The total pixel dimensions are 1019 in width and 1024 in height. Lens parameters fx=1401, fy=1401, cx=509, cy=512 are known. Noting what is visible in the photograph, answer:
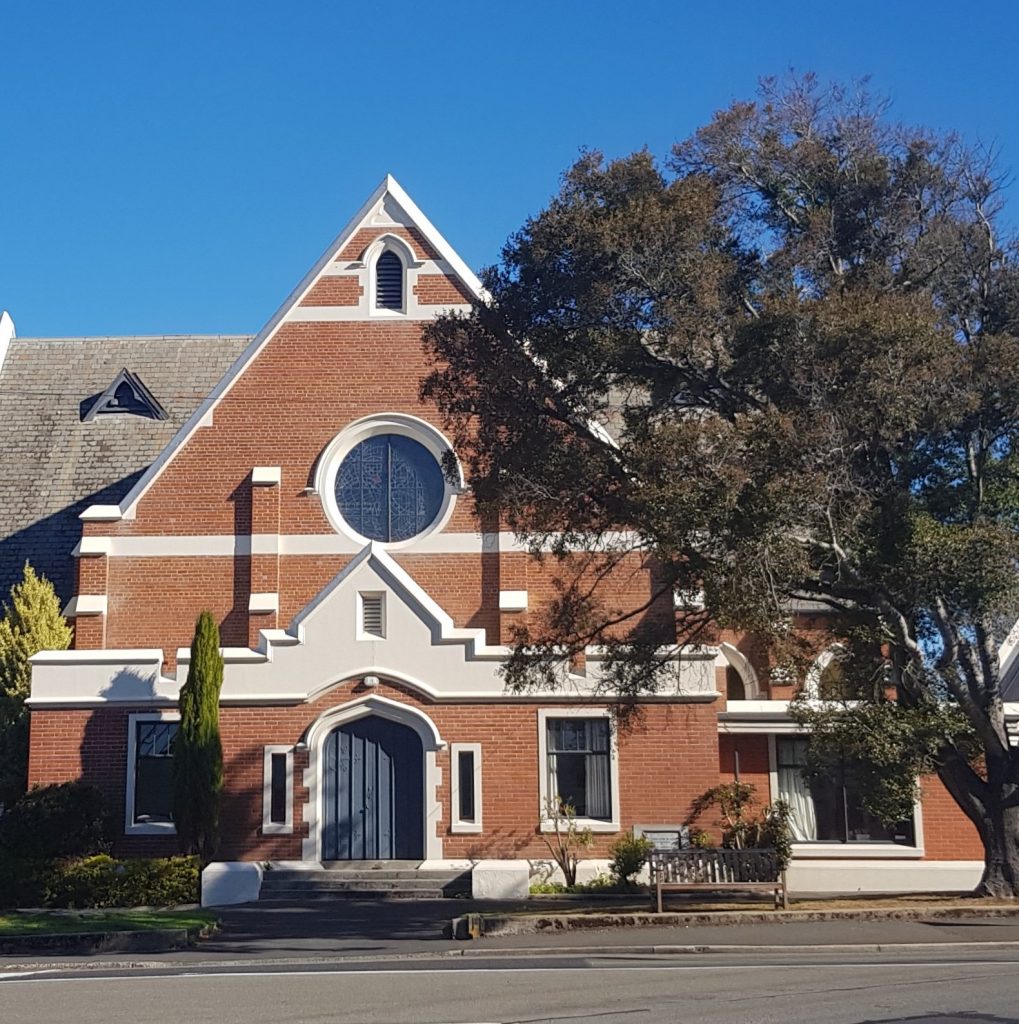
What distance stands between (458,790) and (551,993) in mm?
11271

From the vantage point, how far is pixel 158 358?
1340 inches

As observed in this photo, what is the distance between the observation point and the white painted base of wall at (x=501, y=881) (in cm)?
2173

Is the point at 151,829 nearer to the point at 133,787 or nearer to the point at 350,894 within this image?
the point at 133,787

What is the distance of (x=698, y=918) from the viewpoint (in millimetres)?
17859

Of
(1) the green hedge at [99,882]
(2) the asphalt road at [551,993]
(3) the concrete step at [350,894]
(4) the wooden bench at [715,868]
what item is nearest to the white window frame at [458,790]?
(3) the concrete step at [350,894]

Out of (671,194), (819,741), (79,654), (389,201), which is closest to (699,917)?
(819,741)

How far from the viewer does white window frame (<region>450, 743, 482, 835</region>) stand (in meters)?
23.3

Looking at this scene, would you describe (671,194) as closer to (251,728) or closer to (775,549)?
(775,549)

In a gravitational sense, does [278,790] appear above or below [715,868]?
above

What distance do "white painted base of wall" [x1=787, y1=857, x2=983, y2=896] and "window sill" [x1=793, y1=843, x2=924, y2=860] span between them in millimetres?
124

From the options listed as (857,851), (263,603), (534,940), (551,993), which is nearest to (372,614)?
(263,603)

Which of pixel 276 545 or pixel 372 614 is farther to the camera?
pixel 276 545

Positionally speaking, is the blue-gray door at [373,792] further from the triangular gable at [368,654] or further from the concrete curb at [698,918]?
the concrete curb at [698,918]

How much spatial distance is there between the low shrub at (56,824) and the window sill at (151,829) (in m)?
0.41
